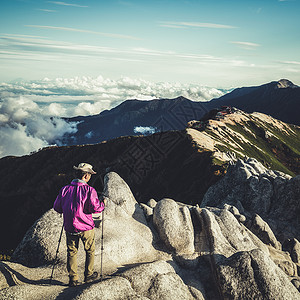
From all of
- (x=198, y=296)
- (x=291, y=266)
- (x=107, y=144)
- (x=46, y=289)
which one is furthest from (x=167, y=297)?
(x=107, y=144)

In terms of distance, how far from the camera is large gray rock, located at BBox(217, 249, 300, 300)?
1249 centimetres

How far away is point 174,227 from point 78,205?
376 inches

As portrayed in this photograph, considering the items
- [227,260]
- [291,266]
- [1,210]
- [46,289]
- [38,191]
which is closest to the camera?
[46,289]

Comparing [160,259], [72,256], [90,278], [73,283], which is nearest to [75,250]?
[72,256]

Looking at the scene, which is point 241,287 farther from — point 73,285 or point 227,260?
point 73,285

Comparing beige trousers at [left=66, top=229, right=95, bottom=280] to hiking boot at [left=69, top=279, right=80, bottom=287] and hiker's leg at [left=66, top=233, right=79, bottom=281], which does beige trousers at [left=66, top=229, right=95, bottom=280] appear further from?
hiking boot at [left=69, top=279, right=80, bottom=287]

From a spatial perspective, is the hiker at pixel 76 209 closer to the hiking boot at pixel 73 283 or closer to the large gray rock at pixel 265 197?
the hiking boot at pixel 73 283

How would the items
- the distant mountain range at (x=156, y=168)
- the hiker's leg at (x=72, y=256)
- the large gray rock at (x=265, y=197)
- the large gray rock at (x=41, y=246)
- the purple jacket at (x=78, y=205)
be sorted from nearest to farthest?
the purple jacket at (x=78, y=205) < the hiker's leg at (x=72, y=256) < the large gray rock at (x=41, y=246) < the large gray rock at (x=265, y=197) < the distant mountain range at (x=156, y=168)

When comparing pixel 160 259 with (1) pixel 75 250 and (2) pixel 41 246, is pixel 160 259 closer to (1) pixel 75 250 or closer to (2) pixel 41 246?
(1) pixel 75 250

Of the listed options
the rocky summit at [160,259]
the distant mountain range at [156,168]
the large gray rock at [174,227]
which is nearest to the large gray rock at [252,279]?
the rocky summit at [160,259]

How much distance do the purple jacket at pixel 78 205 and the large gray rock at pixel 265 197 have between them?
26411 millimetres

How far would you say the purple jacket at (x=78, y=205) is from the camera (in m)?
10.6

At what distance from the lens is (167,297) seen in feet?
36.7

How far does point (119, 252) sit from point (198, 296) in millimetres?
5542
